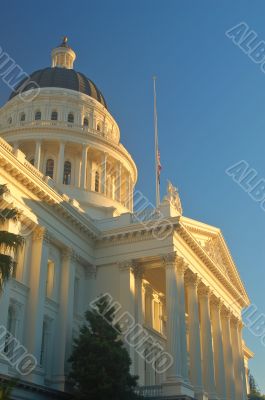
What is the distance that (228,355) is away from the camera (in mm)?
41156

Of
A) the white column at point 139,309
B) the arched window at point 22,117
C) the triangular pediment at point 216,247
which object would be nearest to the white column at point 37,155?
the arched window at point 22,117

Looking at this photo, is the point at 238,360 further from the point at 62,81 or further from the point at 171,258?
the point at 62,81

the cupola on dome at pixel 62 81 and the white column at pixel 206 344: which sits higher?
the cupola on dome at pixel 62 81

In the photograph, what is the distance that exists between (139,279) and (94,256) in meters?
3.24

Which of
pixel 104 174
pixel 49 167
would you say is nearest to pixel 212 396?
pixel 104 174

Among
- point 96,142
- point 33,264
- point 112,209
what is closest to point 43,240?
point 33,264

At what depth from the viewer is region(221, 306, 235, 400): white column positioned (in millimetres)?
40344

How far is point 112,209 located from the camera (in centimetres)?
4328

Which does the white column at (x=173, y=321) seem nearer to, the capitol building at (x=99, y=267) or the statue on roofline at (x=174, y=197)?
the capitol building at (x=99, y=267)

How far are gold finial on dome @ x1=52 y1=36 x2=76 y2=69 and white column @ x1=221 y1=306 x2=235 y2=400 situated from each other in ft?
101

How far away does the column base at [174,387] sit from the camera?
2895 cm

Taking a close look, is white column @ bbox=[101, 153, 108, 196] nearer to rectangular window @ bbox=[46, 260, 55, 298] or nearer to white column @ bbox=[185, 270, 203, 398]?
white column @ bbox=[185, 270, 203, 398]

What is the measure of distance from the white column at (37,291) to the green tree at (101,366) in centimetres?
204

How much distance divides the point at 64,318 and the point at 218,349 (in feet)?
45.9
